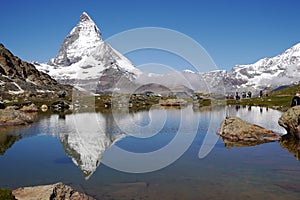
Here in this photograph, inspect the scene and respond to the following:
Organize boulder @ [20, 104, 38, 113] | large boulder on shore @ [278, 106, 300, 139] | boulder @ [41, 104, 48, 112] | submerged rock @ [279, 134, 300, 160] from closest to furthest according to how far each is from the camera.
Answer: submerged rock @ [279, 134, 300, 160] → large boulder on shore @ [278, 106, 300, 139] → boulder @ [20, 104, 38, 113] → boulder @ [41, 104, 48, 112]

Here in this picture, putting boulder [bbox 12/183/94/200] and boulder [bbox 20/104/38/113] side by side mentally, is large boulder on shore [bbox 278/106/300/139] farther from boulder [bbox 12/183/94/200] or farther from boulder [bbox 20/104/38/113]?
boulder [bbox 20/104/38/113]

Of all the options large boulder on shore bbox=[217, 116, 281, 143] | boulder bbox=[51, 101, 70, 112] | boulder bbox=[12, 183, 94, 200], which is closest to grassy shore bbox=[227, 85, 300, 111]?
large boulder on shore bbox=[217, 116, 281, 143]

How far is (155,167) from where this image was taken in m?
31.0

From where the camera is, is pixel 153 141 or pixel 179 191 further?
pixel 153 141

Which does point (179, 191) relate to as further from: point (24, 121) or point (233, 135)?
point (24, 121)

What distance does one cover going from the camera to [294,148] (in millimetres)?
37188

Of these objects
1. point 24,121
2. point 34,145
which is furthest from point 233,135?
point 24,121

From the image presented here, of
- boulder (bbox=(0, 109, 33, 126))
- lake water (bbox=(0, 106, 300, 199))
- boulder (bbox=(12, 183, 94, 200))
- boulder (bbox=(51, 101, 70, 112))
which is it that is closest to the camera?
boulder (bbox=(12, 183, 94, 200))

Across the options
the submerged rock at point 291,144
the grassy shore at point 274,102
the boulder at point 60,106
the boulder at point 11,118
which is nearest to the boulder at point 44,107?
the boulder at point 60,106

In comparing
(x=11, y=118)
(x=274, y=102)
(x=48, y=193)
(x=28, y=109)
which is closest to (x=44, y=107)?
(x=28, y=109)

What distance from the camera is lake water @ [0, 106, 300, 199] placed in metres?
23.0

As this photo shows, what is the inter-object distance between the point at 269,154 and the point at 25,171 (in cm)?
2435

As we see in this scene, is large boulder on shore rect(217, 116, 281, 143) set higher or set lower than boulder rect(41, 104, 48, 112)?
lower

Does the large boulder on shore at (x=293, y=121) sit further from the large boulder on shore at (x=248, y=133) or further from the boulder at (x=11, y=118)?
the boulder at (x=11, y=118)
